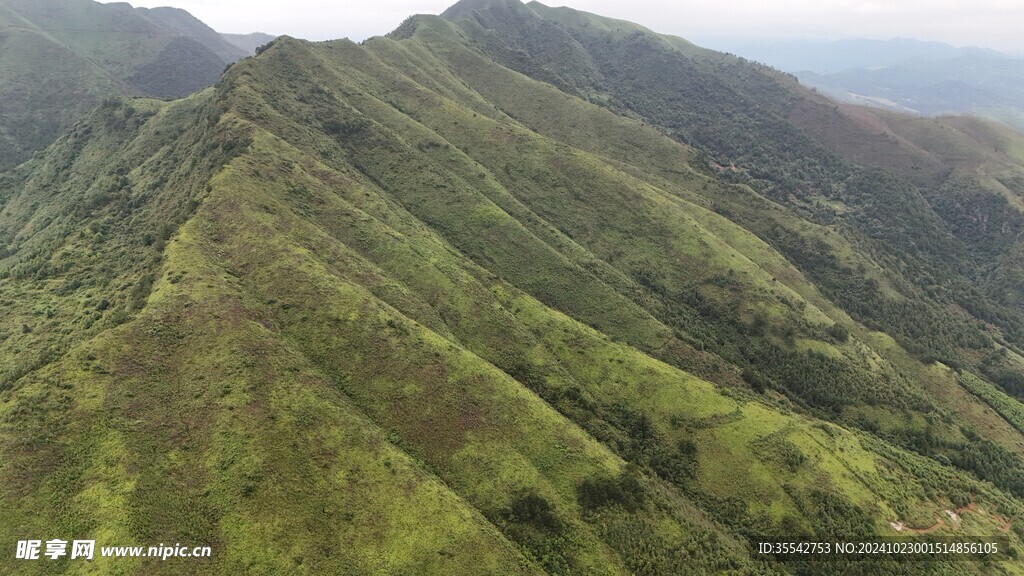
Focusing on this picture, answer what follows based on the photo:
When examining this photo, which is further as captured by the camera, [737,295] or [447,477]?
[737,295]

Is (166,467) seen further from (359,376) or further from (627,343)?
(627,343)

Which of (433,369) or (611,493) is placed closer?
(611,493)

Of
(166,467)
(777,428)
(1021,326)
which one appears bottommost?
(1021,326)

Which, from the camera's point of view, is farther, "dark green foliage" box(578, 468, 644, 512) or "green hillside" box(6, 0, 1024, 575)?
"dark green foliage" box(578, 468, 644, 512)

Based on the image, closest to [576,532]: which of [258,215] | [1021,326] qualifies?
[258,215]

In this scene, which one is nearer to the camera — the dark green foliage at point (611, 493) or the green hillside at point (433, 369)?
the green hillside at point (433, 369)

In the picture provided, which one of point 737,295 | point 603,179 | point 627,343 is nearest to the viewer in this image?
point 627,343

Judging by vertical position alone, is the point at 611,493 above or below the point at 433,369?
below

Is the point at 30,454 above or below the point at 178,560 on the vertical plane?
above
